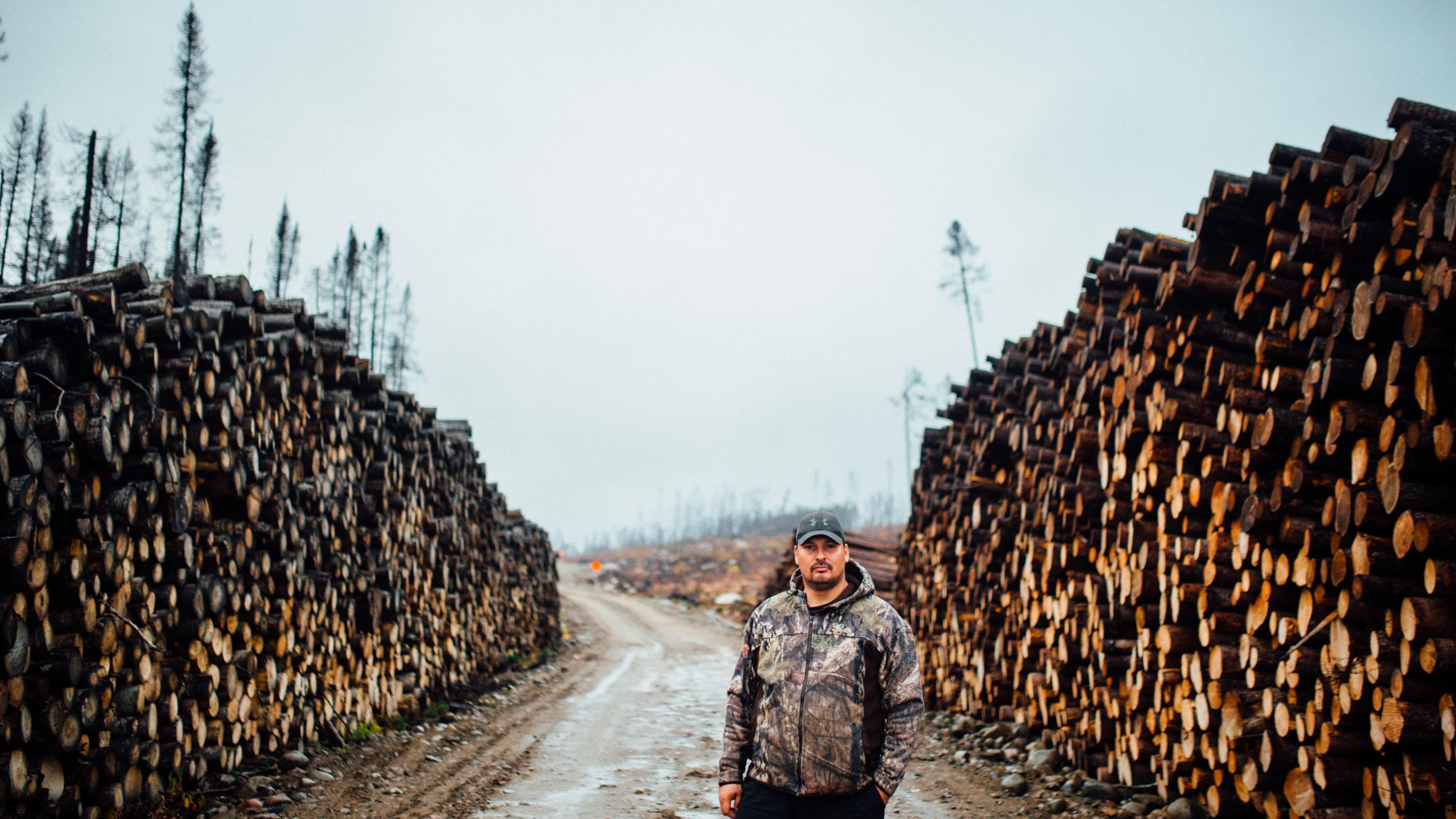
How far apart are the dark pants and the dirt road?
2.96 metres

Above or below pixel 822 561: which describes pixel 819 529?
above

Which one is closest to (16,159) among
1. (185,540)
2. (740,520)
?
(185,540)

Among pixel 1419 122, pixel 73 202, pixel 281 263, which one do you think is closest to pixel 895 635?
pixel 1419 122

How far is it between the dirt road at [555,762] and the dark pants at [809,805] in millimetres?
2960

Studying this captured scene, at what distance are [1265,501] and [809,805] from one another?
336 centimetres

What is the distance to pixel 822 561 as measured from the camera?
136 inches

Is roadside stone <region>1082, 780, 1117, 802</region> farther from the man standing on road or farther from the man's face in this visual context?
the man's face

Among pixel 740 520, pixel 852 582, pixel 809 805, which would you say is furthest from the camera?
pixel 740 520

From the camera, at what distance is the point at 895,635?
346cm

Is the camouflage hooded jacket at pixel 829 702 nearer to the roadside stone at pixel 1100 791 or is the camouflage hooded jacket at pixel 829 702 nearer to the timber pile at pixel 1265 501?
the timber pile at pixel 1265 501

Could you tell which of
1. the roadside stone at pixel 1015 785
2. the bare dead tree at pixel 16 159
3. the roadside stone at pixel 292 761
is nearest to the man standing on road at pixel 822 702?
the roadside stone at pixel 1015 785

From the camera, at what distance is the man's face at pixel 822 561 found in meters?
3.45

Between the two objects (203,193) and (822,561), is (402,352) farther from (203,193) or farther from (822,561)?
(822,561)

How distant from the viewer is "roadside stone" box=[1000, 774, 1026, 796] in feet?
21.9
